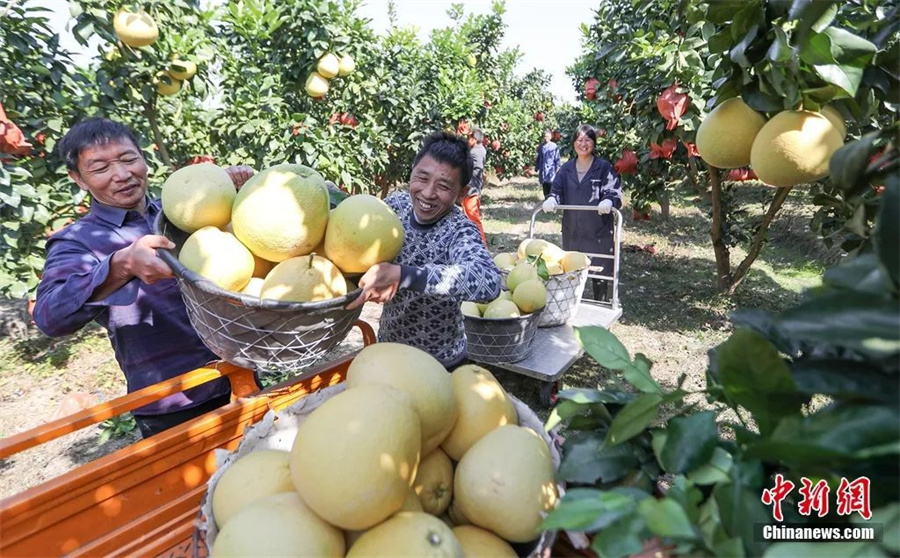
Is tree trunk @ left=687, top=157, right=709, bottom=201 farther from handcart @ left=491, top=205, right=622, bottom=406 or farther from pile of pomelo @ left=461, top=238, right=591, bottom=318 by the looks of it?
pile of pomelo @ left=461, top=238, right=591, bottom=318

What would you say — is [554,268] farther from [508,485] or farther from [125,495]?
[125,495]

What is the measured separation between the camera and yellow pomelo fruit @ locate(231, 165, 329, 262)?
1228 millimetres

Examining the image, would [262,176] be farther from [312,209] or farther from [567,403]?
[567,403]

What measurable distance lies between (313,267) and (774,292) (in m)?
6.60

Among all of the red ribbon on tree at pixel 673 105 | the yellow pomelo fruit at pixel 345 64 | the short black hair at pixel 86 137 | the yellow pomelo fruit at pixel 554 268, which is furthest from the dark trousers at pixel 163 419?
the yellow pomelo fruit at pixel 345 64

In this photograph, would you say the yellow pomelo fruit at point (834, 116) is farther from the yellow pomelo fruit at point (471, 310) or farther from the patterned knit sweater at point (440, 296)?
the yellow pomelo fruit at point (471, 310)

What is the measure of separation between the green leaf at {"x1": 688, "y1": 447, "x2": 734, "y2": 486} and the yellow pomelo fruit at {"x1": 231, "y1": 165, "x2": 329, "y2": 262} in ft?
3.35

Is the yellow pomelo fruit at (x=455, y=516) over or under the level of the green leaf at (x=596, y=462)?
under

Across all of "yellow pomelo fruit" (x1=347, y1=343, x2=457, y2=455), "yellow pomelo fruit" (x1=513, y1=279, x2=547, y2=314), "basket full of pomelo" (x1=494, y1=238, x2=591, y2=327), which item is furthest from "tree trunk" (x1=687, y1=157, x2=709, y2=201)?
"yellow pomelo fruit" (x1=347, y1=343, x2=457, y2=455)

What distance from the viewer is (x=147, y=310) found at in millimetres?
1771

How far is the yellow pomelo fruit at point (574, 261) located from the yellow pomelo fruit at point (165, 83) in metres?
3.31

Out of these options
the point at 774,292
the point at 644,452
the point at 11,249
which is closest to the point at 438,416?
the point at 644,452

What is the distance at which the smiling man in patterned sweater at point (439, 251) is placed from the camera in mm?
1729

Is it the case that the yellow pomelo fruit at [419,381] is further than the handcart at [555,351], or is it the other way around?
the handcart at [555,351]
